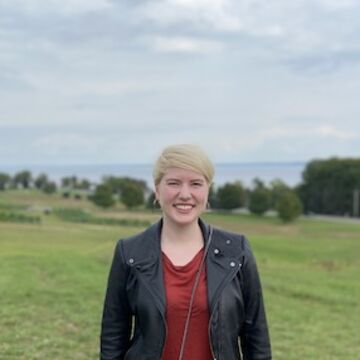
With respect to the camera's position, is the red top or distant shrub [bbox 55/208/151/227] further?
distant shrub [bbox 55/208/151/227]

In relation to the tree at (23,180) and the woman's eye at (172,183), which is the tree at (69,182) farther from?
the woman's eye at (172,183)

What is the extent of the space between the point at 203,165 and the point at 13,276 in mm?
8926

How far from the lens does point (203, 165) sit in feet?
8.46

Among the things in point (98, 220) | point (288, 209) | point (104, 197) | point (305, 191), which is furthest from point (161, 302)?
point (305, 191)

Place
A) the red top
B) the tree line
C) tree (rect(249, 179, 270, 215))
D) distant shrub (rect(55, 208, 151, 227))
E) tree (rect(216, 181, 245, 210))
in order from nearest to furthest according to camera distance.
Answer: the red top, distant shrub (rect(55, 208, 151, 227)), tree (rect(249, 179, 270, 215)), the tree line, tree (rect(216, 181, 245, 210))

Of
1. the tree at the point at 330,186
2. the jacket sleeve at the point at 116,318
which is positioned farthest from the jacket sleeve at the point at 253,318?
the tree at the point at 330,186

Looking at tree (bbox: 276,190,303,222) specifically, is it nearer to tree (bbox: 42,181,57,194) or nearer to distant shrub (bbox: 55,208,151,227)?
distant shrub (bbox: 55,208,151,227)

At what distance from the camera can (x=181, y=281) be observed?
258cm

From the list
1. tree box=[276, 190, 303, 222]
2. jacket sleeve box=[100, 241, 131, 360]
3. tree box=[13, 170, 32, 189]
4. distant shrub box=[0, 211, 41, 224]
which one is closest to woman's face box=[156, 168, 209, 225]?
jacket sleeve box=[100, 241, 131, 360]

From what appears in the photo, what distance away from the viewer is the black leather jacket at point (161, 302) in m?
2.56

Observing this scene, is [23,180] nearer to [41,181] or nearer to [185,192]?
[41,181]

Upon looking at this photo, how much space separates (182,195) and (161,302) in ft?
1.41

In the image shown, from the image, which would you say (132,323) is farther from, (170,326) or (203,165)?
(203,165)

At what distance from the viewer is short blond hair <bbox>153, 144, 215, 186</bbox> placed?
256cm
